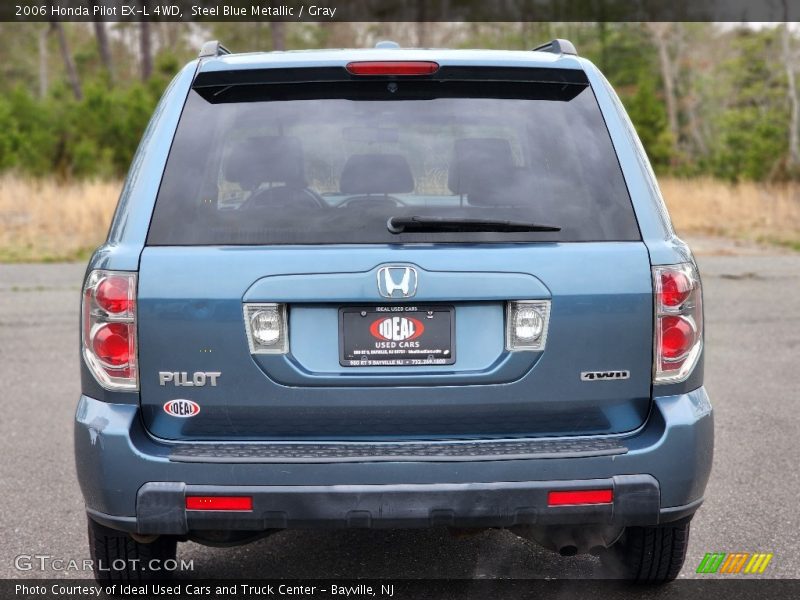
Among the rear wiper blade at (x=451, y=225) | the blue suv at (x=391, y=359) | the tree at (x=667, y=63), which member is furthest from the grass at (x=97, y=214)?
the tree at (x=667, y=63)

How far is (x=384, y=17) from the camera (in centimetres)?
5100

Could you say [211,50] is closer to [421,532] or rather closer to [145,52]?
[421,532]

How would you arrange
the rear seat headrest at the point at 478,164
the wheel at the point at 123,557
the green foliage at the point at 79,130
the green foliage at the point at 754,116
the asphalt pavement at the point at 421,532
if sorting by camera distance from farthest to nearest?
the green foliage at the point at 754,116, the green foliage at the point at 79,130, the asphalt pavement at the point at 421,532, the wheel at the point at 123,557, the rear seat headrest at the point at 478,164

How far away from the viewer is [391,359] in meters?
2.96

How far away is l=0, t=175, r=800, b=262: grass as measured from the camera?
17.9 meters

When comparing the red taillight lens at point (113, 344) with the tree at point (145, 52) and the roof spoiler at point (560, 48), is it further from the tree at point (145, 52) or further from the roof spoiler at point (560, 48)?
the tree at point (145, 52)

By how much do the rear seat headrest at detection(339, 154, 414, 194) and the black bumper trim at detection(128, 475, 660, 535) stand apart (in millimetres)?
957

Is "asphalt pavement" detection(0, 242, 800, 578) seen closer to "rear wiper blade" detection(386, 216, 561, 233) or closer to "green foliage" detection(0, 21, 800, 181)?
"rear wiper blade" detection(386, 216, 561, 233)

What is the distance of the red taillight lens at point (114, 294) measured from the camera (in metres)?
2.98

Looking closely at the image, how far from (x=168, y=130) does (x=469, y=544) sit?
210 centimetres

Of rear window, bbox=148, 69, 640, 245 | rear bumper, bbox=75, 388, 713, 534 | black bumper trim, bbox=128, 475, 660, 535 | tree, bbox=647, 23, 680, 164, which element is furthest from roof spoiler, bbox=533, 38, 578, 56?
tree, bbox=647, 23, 680, 164

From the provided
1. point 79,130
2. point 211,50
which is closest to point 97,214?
point 79,130

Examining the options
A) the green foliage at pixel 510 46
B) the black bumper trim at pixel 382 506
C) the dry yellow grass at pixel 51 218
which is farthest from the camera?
the green foliage at pixel 510 46

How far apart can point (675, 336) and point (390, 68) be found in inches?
47.1
